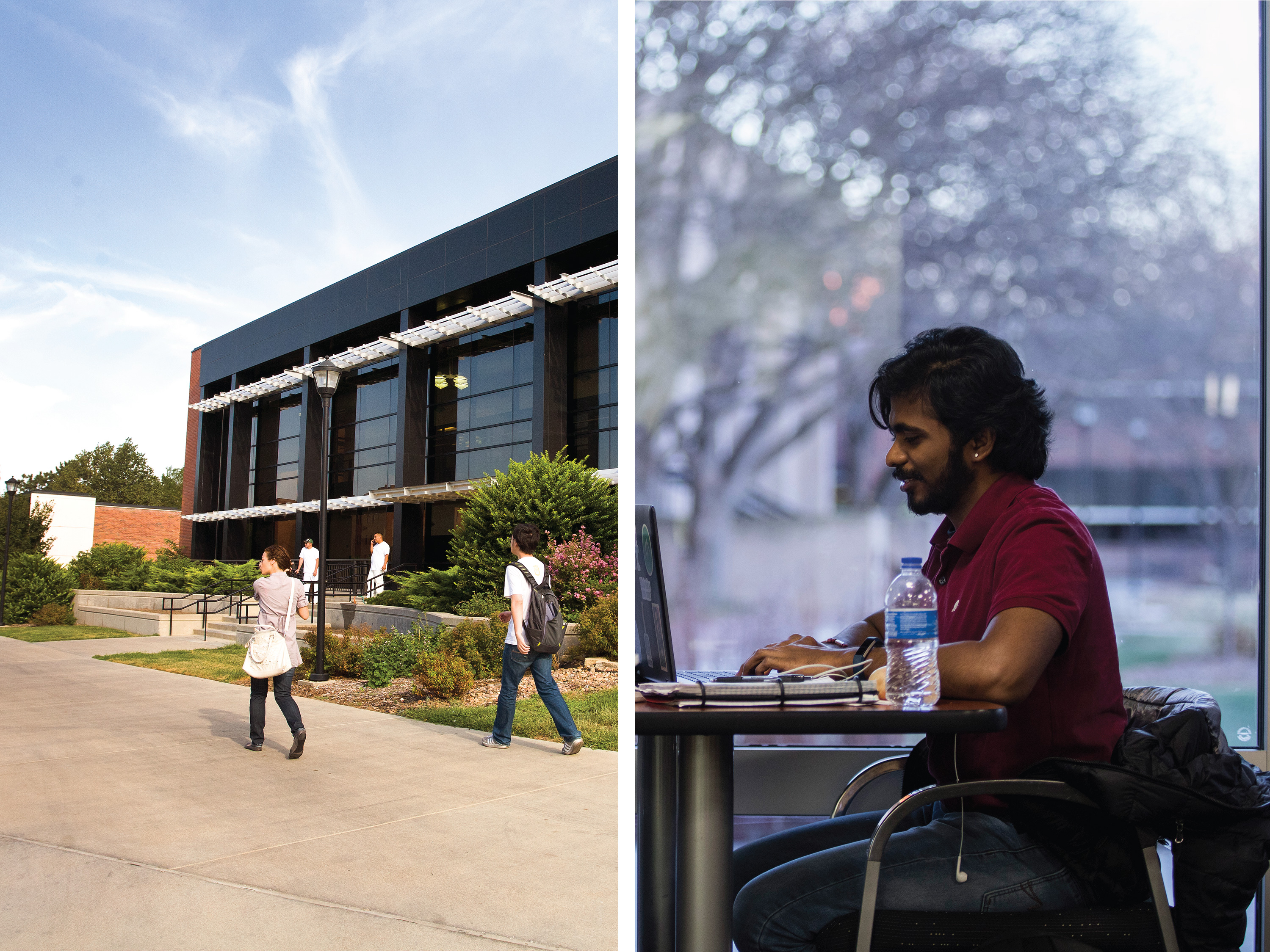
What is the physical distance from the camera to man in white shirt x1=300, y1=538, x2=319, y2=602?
496 cm

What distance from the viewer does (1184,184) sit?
90.8 inches

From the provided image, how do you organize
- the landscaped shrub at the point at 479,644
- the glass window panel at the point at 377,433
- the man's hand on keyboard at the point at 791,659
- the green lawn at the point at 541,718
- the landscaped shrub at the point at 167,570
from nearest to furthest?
1. the man's hand on keyboard at the point at 791,659
2. the landscaped shrub at the point at 167,570
3. the green lawn at the point at 541,718
4. the landscaped shrub at the point at 479,644
5. the glass window panel at the point at 377,433

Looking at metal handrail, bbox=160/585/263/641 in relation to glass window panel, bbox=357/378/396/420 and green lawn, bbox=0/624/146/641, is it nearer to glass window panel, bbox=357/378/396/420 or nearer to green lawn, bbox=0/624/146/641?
green lawn, bbox=0/624/146/641

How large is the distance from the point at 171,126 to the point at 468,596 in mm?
3813

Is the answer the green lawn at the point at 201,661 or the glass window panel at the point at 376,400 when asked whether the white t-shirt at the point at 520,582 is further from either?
the glass window panel at the point at 376,400

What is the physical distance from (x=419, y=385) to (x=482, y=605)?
6958 millimetres

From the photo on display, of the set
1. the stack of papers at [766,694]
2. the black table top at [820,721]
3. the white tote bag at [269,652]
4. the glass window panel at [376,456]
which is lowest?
the white tote bag at [269,652]

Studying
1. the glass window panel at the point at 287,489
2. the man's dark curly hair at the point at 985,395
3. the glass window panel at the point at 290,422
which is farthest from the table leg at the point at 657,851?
the glass window panel at the point at 287,489

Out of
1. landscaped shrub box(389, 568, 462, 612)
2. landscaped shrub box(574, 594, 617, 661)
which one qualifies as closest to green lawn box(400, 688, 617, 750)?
landscaped shrub box(574, 594, 617, 661)

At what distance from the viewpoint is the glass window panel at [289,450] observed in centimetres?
1405

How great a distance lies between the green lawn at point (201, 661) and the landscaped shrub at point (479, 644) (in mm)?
1192

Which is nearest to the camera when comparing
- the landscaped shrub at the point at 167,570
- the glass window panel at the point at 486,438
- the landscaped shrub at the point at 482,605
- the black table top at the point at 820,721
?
the black table top at the point at 820,721

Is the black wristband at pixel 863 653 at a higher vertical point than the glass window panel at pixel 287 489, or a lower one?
lower

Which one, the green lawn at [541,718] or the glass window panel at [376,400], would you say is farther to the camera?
the glass window panel at [376,400]
